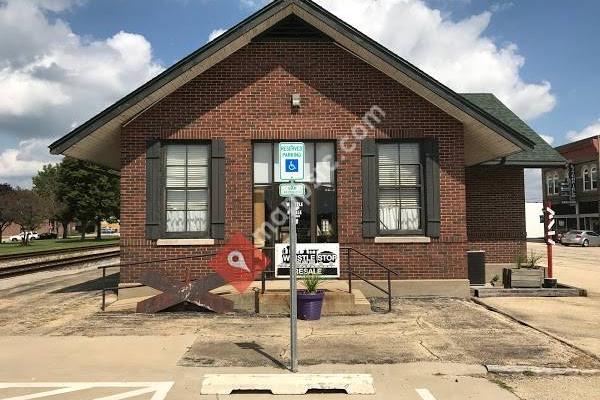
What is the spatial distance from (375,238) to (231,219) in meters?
3.33

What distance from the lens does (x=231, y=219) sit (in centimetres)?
1195

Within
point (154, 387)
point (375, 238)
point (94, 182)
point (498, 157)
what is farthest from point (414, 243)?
point (94, 182)

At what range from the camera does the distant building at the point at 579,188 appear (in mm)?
47812

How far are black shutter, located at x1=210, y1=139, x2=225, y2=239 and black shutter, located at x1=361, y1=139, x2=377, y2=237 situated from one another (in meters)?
3.22

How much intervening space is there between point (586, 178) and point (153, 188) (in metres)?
48.5

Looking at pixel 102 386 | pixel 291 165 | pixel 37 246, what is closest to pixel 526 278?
pixel 291 165

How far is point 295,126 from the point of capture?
12.1 m

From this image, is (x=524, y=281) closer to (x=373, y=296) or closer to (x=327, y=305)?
(x=373, y=296)

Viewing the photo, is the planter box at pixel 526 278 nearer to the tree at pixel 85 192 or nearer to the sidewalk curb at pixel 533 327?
the sidewalk curb at pixel 533 327

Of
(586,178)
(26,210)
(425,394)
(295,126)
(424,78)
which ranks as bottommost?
(425,394)

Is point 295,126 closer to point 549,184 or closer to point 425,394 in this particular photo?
point 425,394

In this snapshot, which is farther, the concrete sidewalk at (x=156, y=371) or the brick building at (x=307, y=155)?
the brick building at (x=307, y=155)

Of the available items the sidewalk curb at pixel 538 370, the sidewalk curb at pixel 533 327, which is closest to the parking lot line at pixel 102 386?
the sidewalk curb at pixel 538 370

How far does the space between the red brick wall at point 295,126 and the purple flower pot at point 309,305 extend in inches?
101
